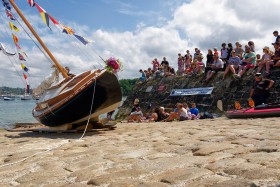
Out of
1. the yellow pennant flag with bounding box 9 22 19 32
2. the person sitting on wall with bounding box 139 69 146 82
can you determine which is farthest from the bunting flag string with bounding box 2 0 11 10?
the person sitting on wall with bounding box 139 69 146 82

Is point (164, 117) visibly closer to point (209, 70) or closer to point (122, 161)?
point (209, 70)

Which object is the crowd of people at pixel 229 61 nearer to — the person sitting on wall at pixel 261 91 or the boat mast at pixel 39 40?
the person sitting on wall at pixel 261 91

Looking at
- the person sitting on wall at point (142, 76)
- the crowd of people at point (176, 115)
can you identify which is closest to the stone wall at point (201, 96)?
the person sitting on wall at point (142, 76)

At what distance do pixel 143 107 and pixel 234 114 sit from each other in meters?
11.4

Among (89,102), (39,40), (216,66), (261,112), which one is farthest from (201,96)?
(89,102)

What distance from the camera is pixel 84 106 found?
9.26 metres

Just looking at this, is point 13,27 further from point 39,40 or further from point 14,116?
point 14,116

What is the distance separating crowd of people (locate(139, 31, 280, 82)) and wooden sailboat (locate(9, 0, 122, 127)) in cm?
637

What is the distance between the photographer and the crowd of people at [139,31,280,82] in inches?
559

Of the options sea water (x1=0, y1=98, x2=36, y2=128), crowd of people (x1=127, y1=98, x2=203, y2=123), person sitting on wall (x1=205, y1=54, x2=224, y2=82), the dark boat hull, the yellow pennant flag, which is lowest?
sea water (x1=0, y1=98, x2=36, y2=128)

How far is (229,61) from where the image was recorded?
52.0 ft

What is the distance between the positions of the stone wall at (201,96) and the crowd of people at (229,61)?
1.04 feet

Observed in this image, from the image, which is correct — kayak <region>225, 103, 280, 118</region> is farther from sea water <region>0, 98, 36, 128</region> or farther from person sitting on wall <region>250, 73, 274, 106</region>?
sea water <region>0, 98, 36, 128</region>

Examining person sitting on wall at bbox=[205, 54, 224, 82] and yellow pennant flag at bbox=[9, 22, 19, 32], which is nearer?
yellow pennant flag at bbox=[9, 22, 19, 32]
